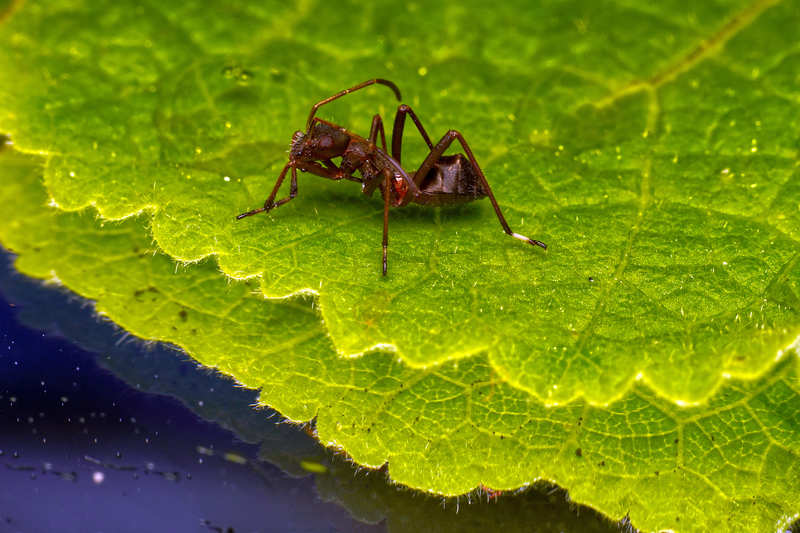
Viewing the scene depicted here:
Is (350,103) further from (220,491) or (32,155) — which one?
(220,491)

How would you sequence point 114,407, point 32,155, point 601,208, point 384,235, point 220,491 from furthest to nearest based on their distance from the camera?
point 32,155
point 601,208
point 384,235
point 114,407
point 220,491

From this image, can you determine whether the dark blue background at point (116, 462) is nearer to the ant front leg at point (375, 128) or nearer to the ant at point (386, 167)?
the ant at point (386, 167)

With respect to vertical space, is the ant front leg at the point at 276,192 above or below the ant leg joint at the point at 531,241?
below

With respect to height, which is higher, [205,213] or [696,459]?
[205,213]

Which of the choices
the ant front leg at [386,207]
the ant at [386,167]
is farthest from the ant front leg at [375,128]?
the ant front leg at [386,207]

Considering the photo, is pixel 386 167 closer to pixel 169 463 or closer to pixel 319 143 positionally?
pixel 319 143

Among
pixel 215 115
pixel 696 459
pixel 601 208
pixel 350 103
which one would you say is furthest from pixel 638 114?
pixel 215 115

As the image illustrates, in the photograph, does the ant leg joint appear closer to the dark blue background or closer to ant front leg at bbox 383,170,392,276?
ant front leg at bbox 383,170,392,276
